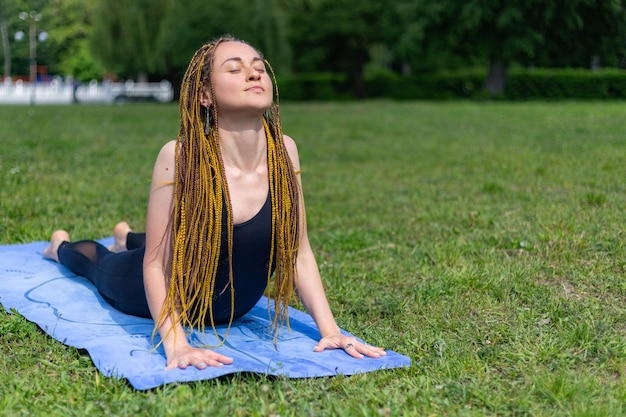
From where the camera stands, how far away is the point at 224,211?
10.9 feet

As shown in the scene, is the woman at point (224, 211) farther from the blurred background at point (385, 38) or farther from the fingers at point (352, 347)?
the blurred background at point (385, 38)

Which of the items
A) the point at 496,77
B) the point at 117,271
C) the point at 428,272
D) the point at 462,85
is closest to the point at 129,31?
the point at 462,85

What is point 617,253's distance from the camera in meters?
4.64

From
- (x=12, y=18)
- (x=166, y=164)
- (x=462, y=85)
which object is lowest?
(x=166, y=164)

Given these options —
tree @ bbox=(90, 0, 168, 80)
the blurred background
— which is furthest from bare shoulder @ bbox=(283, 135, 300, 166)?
tree @ bbox=(90, 0, 168, 80)

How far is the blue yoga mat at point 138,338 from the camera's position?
3.03 m

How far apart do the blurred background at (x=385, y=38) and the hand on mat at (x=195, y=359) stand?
2249 centimetres

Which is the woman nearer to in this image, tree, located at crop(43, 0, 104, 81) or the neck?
the neck

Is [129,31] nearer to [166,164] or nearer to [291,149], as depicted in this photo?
[291,149]

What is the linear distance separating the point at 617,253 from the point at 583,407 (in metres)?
2.25

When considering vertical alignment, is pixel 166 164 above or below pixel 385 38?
below

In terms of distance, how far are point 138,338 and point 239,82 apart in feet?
4.34

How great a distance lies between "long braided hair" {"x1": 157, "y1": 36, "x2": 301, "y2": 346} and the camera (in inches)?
129

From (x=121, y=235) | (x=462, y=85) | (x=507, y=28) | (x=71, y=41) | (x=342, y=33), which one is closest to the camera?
(x=121, y=235)
